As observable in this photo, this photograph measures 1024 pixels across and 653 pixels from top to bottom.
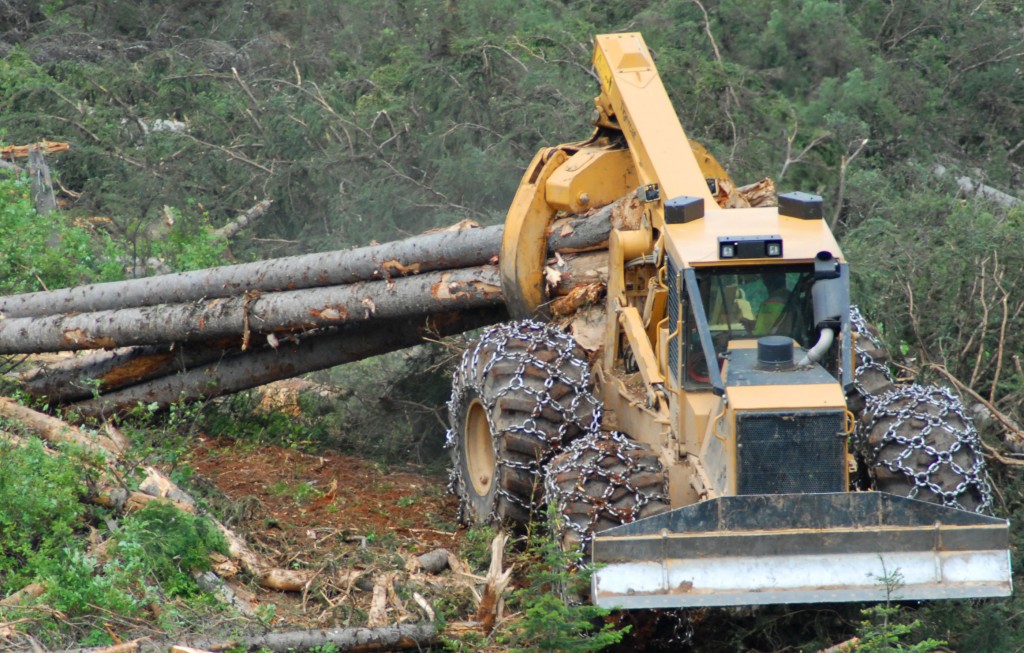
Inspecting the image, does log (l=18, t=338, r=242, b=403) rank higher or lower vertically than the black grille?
lower

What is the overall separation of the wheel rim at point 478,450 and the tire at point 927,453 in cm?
272

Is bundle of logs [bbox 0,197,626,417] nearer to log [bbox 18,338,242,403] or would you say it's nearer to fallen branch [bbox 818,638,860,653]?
log [bbox 18,338,242,403]

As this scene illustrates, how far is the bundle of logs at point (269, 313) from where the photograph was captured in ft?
34.3

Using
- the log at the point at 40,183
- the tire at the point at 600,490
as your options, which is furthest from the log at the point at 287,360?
the log at the point at 40,183

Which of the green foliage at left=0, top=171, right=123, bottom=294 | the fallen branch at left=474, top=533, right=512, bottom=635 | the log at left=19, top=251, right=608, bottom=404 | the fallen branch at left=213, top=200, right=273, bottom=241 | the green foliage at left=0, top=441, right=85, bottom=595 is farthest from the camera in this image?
the fallen branch at left=213, top=200, right=273, bottom=241

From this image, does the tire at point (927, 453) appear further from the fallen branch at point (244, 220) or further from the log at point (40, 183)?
the log at point (40, 183)

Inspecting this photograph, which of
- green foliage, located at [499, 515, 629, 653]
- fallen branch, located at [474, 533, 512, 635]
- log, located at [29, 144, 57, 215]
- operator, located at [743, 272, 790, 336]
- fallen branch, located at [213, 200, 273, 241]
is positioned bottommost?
fallen branch, located at [213, 200, 273, 241]

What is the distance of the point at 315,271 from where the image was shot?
11.2 meters

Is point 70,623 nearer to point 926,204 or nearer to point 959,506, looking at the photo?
point 959,506

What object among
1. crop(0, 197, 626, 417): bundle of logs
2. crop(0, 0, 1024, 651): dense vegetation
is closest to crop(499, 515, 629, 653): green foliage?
crop(0, 197, 626, 417): bundle of logs

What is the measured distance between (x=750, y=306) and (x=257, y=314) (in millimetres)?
4676

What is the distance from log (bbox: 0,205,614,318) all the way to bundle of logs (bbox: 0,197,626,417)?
0.04 ft

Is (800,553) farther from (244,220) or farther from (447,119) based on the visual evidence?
(244,220)

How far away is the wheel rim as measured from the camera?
9.91m
